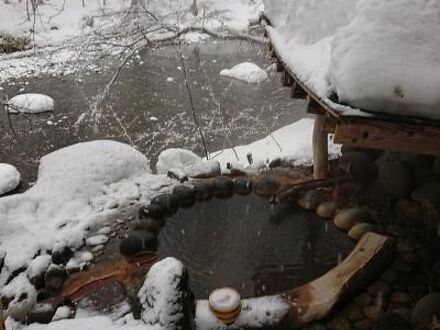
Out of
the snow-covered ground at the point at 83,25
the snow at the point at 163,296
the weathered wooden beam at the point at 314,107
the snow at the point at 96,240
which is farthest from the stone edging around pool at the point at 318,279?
the snow-covered ground at the point at 83,25

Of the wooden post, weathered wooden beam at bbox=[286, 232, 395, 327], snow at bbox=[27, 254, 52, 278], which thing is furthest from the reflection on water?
snow at bbox=[27, 254, 52, 278]

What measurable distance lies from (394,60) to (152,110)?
9864 millimetres

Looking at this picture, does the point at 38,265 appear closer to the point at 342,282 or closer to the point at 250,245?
the point at 250,245

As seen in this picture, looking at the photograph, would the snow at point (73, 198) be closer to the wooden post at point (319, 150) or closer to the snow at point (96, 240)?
the snow at point (96, 240)

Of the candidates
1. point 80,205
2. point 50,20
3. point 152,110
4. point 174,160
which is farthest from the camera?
point 50,20

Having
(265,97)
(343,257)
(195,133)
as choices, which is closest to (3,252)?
(343,257)

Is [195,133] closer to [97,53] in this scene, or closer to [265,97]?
[265,97]

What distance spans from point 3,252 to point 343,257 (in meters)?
4.33

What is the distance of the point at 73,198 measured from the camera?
706cm

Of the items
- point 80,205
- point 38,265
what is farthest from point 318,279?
point 80,205

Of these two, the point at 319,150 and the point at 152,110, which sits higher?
the point at 152,110

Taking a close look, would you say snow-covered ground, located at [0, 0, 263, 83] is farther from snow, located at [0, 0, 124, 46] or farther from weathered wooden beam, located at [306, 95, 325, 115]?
weathered wooden beam, located at [306, 95, 325, 115]

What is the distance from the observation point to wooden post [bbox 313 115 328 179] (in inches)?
252

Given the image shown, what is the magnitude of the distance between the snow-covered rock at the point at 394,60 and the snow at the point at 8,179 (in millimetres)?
7141
